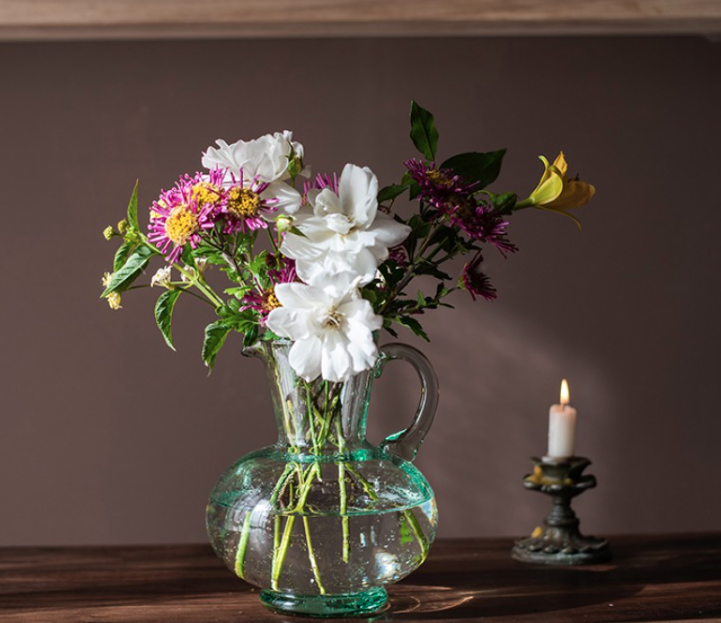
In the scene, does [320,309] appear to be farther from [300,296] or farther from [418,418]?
[418,418]

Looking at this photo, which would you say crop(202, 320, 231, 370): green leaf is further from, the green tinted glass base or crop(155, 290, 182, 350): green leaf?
the green tinted glass base

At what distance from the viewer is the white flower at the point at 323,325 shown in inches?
32.2

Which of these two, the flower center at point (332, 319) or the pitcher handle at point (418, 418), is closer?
the flower center at point (332, 319)

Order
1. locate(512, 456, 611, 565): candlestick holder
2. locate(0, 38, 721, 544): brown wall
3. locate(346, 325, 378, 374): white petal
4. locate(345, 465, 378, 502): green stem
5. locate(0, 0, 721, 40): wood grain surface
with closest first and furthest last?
locate(346, 325, 378, 374): white petal < locate(345, 465, 378, 502): green stem < locate(512, 456, 611, 565): candlestick holder < locate(0, 0, 721, 40): wood grain surface < locate(0, 38, 721, 544): brown wall

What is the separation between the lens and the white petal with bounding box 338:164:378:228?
85cm

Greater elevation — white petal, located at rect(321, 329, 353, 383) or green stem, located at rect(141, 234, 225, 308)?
green stem, located at rect(141, 234, 225, 308)

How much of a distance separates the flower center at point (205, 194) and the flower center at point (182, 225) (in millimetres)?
13

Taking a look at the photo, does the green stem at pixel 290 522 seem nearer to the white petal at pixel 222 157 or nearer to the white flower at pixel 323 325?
the white flower at pixel 323 325

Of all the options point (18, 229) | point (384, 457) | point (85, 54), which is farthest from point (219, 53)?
point (384, 457)

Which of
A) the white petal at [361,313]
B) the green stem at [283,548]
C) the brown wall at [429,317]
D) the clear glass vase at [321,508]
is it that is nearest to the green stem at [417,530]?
the clear glass vase at [321,508]

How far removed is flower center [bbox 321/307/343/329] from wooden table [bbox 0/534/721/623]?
31 cm

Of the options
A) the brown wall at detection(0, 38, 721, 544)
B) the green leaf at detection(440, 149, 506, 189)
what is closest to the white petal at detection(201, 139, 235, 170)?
the green leaf at detection(440, 149, 506, 189)

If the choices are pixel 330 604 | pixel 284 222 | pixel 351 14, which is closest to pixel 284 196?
pixel 284 222

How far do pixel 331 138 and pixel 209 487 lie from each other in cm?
81
